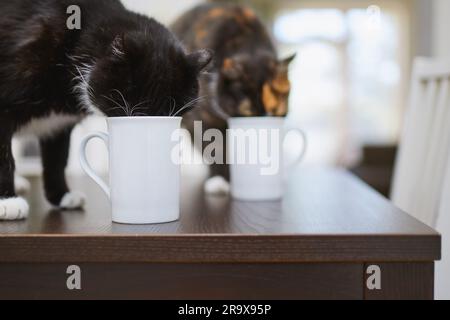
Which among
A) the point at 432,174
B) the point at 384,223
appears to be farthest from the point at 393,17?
the point at 384,223

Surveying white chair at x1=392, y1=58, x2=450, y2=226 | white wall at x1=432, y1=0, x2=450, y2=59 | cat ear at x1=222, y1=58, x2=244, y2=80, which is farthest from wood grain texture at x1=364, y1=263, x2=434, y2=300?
white wall at x1=432, y1=0, x2=450, y2=59

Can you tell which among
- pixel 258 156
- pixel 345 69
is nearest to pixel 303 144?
pixel 258 156

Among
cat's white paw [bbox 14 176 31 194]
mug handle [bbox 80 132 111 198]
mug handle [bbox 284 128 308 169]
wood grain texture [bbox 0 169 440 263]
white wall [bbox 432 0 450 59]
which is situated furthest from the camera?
white wall [bbox 432 0 450 59]

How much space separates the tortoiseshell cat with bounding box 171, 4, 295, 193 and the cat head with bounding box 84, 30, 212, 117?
0.33m

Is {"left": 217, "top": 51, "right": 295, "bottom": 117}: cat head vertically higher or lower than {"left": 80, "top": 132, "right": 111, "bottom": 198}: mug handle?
higher

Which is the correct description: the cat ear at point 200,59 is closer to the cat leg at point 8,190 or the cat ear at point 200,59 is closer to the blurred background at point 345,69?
the cat leg at point 8,190

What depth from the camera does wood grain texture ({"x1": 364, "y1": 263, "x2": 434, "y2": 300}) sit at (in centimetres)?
55

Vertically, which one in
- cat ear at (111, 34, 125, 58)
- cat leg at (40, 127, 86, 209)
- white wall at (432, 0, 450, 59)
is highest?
white wall at (432, 0, 450, 59)

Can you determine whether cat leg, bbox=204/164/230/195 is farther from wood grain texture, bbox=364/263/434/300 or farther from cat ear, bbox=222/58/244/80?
wood grain texture, bbox=364/263/434/300

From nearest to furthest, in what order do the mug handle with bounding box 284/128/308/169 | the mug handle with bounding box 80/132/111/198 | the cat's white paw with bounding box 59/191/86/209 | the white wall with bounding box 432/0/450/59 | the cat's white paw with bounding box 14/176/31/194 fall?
the mug handle with bounding box 80/132/111/198, the cat's white paw with bounding box 59/191/86/209, the mug handle with bounding box 284/128/308/169, the cat's white paw with bounding box 14/176/31/194, the white wall with bounding box 432/0/450/59

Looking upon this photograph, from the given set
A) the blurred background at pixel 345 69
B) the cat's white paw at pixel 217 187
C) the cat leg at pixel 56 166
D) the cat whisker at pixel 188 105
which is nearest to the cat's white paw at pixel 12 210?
the cat leg at pixel 56 166

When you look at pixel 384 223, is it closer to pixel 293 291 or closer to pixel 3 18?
pixel 293 291

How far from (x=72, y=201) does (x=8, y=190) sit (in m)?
0.10

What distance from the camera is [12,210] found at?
2.22 feet
